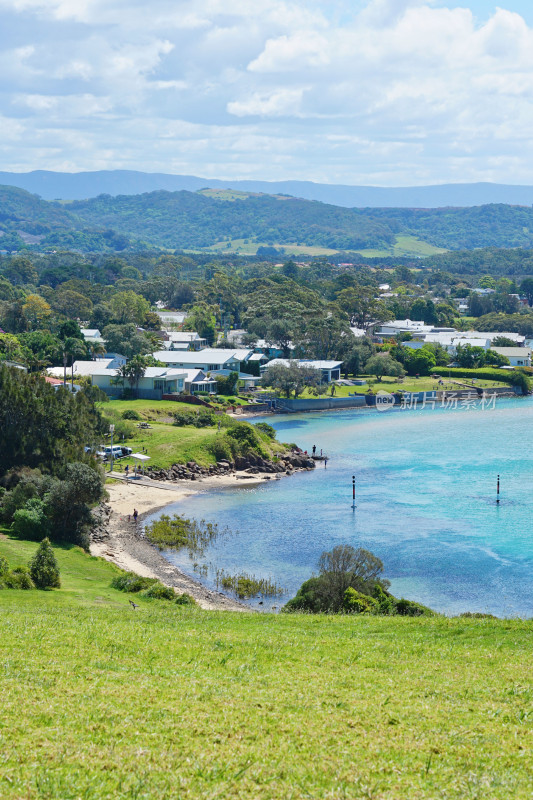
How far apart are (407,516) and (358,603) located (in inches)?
687

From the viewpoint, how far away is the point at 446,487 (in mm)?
45500

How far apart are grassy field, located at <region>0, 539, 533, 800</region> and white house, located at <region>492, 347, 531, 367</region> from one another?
261 ft

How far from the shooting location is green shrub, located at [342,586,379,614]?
22156 millimetres

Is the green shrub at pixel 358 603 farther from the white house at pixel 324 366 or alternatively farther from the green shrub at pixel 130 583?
the white house at pixel 324 366

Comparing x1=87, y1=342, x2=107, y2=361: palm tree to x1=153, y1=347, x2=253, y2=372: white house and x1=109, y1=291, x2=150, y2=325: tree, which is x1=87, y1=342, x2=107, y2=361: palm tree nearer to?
x1=153, y1=347, x2=253, y2=372: white house

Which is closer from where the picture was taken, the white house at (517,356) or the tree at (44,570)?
the tree at (44,570)

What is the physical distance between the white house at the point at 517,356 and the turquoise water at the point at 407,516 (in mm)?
32062

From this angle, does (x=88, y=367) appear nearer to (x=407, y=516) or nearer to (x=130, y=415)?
(x=130, y=415)

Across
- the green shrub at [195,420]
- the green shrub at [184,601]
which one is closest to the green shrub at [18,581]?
the green shrub at [184,601]

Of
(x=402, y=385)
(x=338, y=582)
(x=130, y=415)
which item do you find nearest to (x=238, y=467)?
(x=130, y=415)

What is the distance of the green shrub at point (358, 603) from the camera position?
2216 cm

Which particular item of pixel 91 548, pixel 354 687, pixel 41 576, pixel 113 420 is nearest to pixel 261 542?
pixel 91 548

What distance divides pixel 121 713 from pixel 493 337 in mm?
96761

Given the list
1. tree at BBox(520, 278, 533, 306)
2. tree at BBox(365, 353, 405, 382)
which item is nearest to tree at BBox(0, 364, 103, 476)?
tree at BBox(365, 353, 405, 382)
